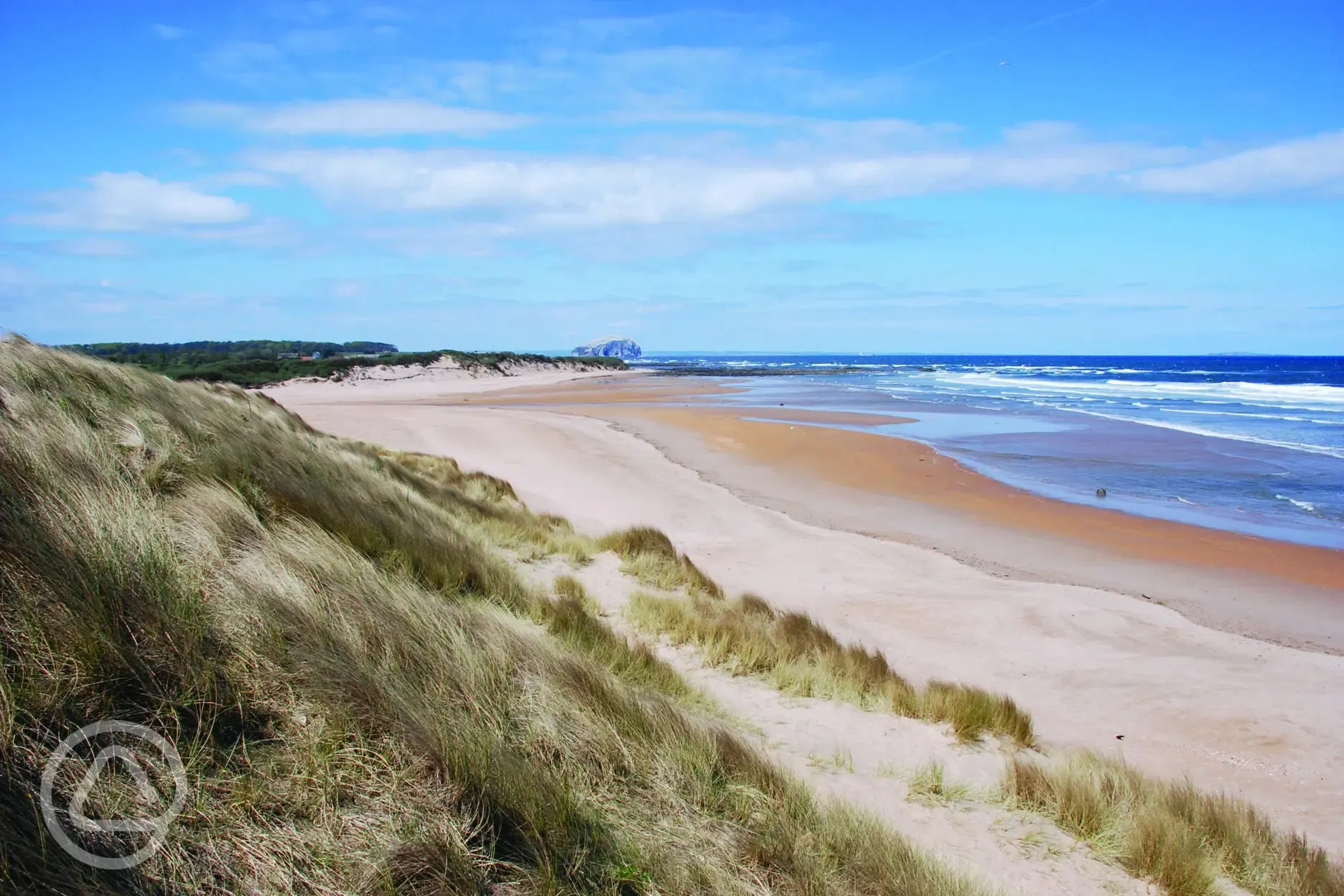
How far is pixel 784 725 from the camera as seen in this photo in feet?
17.5

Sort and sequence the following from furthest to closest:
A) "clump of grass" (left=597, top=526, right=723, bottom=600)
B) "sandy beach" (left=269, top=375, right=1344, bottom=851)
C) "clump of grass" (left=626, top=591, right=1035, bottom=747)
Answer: "clump of grass" (left=597, top=526, right=723, bottom=600) → "sandy beach" (left=269, top=375, right=1344, bottom=851) → "clump of grass" (left=626, top=591, right=1035, bottom=747)

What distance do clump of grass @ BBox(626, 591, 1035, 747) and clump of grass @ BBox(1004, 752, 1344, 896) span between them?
2.56 ft

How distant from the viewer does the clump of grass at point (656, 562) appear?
882 cm

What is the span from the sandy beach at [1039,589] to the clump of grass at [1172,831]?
1077 mm

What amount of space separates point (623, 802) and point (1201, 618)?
9.12 metres

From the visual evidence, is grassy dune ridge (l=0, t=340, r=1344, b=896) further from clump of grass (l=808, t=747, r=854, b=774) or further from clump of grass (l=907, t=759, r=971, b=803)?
clump of grass (l=808, t=747, r=854, b=774)

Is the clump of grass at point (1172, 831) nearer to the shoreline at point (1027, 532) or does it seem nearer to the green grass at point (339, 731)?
the green grass at point (339, 731)

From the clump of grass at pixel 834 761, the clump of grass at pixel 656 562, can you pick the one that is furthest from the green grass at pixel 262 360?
the clump of grass at pixel 834 761

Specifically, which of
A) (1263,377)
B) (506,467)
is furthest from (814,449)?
Answer: (1263,377)

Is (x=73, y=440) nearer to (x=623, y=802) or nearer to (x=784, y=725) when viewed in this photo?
(x=623, y=802)

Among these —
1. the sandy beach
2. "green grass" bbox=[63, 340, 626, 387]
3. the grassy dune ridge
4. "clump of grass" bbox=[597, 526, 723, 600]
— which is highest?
"green grass" bbox=[63, 340, 626, 387]

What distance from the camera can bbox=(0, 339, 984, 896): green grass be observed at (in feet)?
7.91

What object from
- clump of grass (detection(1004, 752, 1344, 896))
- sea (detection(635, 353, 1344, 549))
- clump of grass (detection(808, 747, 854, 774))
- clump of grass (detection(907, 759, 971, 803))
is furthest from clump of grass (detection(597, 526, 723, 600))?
sea (detection(635, 353, 1344, 549))

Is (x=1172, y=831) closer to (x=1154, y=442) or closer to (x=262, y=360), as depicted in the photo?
(x=1154, y=442)
